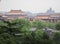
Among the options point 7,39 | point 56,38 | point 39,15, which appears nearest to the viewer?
point 7,39

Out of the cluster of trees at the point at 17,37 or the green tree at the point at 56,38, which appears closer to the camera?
the cluster of trees at the point at 17,37

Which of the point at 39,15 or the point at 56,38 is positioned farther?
the point at 39,15

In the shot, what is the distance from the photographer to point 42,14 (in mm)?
2480

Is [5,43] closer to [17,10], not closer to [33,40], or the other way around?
[33,40]

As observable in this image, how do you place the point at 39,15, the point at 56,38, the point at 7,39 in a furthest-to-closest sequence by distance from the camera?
the point at 39,15 < the point at 56,38 < the point at 7,39

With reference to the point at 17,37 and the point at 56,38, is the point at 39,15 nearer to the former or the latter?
the point at 56,38

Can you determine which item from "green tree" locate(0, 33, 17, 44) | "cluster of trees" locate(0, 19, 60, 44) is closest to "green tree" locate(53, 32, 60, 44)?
"cluster of trees" locate(0, 19, 60, 44)

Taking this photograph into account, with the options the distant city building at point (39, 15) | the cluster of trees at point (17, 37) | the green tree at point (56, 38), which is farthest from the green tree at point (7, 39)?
the distant city building at point (39, 15)

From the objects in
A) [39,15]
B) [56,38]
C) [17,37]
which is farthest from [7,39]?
[39,15]

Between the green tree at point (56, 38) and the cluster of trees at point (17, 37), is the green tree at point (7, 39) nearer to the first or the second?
the cluster of trees at point (17, 37)

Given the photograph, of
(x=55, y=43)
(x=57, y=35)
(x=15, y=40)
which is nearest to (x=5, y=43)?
(x=15, y=40)

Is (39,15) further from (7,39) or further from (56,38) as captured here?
(7,39)

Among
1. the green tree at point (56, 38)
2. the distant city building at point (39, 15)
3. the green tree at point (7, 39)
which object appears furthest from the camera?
the distant city building at point (39, 15)

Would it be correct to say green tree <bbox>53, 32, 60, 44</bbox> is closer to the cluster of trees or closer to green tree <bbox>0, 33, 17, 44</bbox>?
the cluster of trees
